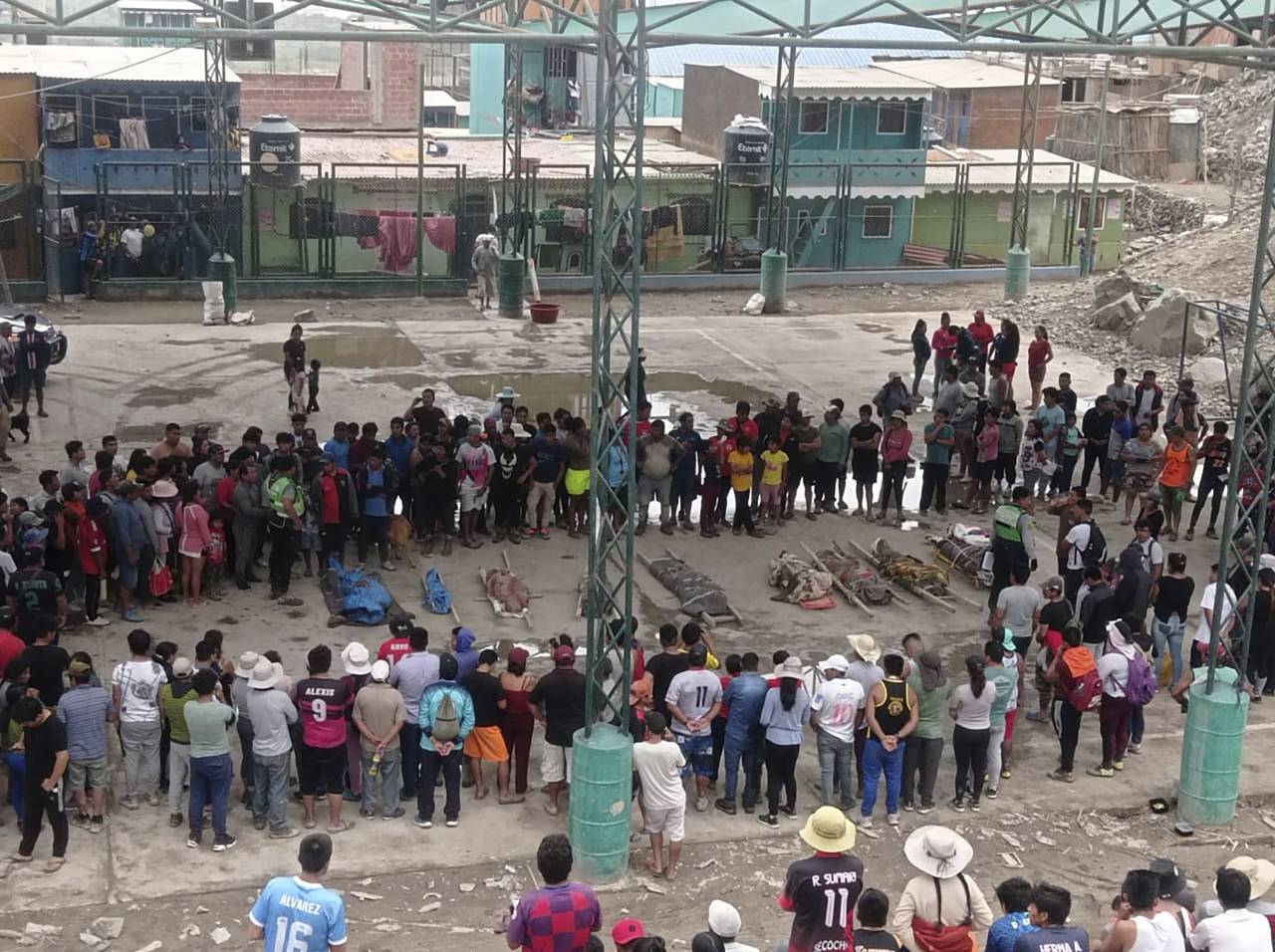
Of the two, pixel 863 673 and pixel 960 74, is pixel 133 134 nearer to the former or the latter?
pixel 863 673

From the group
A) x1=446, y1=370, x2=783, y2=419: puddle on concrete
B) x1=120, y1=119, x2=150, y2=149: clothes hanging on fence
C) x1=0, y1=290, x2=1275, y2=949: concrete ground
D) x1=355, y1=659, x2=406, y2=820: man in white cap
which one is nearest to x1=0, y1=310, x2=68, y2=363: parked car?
x1=0, y1=290, x2=1275, y2=949: concrete ground

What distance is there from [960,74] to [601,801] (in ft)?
130

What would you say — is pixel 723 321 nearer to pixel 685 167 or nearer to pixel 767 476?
pixel 685 167

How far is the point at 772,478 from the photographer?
1859cm

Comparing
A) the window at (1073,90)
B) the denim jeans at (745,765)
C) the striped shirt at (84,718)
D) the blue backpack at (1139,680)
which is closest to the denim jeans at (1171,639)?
the blue backpack at (1139,680)

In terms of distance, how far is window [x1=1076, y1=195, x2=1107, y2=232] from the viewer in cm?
3669

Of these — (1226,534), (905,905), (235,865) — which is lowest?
(235,865)

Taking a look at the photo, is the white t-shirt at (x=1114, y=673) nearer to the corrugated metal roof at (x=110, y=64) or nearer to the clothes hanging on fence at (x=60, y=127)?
the corrugated metal roof at (x=110, y=64)

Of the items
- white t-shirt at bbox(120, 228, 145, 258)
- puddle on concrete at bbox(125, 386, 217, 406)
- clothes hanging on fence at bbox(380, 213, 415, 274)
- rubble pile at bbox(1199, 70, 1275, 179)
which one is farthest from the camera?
rubble pile at bbox(1199, 70, 1275, 179)

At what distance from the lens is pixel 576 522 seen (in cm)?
1850

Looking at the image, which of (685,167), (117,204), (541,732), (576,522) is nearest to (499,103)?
(685,167)

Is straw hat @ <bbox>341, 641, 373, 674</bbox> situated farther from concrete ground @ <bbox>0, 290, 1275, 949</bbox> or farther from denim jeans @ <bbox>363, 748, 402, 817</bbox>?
concrete ground @ <bbox>0, 290, 1275, 949</bbox>

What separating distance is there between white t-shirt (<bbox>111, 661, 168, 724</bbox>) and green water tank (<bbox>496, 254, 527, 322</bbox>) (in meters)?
18.7

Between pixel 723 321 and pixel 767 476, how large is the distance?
1237 centimetres
